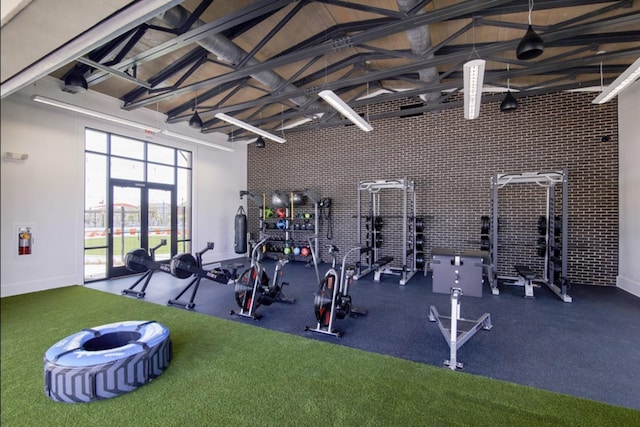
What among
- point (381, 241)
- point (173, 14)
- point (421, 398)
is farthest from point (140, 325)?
point (381, 241)

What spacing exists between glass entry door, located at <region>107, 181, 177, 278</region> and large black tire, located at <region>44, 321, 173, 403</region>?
4248 millimetres

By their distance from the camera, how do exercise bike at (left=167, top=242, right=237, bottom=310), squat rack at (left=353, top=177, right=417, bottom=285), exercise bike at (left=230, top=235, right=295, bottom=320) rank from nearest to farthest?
exercise bike at (left=230, top=235, right=295, bottom=320), exercise bike at (left=167, top=242, right=237, bottom=310), squat rack at (left=353, top=177, right=417, bottom=285)

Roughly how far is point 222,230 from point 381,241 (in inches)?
192

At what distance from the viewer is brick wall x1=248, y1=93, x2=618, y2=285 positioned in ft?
20.0

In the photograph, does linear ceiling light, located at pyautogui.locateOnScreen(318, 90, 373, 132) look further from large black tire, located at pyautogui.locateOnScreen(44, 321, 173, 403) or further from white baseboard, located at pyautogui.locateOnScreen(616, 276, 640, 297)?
white baseboard, located at pyautogui.locateOnScreen(616, 276, 640, 297)

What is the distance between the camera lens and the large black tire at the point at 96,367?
2248mm

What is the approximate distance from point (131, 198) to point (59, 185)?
90.7 inches

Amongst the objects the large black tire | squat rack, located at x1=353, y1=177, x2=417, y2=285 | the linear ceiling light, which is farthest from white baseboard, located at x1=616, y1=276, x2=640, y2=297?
the large black tire

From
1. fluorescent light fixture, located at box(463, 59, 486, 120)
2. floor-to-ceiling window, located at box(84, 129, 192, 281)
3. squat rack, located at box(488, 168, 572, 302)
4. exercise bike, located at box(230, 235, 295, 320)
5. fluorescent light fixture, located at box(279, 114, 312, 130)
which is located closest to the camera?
fluorescent light fixture, located at box(463, 59, 486, 120)

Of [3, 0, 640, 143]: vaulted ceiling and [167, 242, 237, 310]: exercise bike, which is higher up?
[3, 0, 640, 143]: vaulted ceiling

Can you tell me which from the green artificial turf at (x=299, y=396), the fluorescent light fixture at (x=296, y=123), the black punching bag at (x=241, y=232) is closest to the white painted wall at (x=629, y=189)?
the green artificial turf at (x=299, y=396)

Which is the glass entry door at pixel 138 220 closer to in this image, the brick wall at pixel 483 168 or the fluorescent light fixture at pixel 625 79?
the brick wall at pixel 483 168

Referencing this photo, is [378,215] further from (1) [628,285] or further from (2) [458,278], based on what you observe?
(1) [628,285]

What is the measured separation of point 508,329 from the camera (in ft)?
12.6
